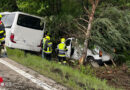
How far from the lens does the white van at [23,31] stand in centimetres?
861

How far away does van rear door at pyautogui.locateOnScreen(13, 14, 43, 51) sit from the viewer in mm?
8716

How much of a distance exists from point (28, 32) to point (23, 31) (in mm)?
289

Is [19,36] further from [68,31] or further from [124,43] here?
[124,43]

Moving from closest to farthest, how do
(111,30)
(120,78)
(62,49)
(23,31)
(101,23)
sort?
(120,78) → (111,30) → (101,23) → (62,49) → (23,31)

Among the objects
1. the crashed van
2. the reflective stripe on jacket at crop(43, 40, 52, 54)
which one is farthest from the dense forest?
the reflective stripe on jacket at crop(43, 40, 52, 54)

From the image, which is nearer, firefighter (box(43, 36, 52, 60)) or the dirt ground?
the dirt ground

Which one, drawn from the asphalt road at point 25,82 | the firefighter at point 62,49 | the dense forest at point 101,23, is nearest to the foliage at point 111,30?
the dense forest at point 101,23

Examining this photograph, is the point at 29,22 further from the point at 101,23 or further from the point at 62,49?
the point at 101,23

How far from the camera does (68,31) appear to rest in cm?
902

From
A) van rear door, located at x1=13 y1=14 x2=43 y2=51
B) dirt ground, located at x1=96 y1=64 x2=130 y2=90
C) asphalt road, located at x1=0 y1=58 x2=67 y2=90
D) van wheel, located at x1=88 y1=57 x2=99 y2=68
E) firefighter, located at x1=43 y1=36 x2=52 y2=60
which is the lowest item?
dirt ground, located at x1=96 y1=64 x2=130 y2=90

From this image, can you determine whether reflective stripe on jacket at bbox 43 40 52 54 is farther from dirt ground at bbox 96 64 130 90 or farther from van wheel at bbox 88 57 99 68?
dirt ground at bbox 96 64 130 90

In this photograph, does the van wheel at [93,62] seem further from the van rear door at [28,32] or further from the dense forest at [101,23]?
the van rear door at [28,32]

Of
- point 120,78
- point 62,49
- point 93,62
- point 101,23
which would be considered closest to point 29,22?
point 62,49

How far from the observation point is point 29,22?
9133 mm
